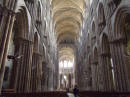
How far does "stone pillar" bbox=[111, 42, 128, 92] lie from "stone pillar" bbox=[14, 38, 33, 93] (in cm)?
690

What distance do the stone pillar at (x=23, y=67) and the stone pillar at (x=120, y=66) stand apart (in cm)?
690

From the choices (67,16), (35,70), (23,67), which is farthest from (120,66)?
(67,16)

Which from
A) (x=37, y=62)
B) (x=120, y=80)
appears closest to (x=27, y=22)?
(x=37, y=62)

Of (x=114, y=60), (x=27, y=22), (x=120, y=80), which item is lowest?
(x=120, y=80)

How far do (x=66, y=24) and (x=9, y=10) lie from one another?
2994cm

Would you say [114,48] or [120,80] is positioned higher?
[114,48]

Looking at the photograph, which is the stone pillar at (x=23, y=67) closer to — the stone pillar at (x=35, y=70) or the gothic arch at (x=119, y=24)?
the stone pillar at (x=35, y=70)

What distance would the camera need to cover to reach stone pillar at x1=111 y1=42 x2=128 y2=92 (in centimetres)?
934

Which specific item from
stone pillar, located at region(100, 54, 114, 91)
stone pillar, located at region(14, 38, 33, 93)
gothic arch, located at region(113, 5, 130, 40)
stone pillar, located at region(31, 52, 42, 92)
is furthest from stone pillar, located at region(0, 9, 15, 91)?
stone pillar, located at region(100, 54, 114, 91)

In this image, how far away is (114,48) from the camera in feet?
34.4

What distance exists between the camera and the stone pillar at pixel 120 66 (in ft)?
30.7

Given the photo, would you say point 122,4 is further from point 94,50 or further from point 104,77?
point 94,50

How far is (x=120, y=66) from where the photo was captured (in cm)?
973

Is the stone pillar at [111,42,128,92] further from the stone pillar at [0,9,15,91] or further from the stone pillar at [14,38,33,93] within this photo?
the stone pillar at [0,9,15,91]
